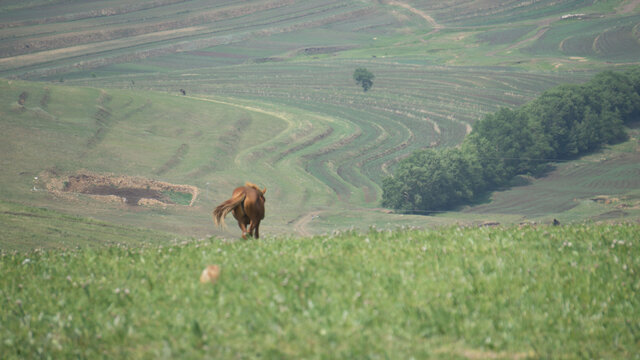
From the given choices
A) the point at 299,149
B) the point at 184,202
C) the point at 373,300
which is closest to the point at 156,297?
the point at 373,300

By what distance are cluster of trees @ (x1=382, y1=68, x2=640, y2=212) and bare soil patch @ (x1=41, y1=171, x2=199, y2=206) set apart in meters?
37.1

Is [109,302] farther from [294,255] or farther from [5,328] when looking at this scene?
[294,255]

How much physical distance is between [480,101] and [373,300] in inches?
7078

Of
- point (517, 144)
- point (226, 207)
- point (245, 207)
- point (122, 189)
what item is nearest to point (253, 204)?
point (245, 207)

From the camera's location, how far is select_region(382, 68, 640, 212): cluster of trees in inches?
4552

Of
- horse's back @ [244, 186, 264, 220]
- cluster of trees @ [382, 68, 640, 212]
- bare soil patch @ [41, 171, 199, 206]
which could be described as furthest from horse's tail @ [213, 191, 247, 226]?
cluster of trees @ [382, 68, 640, 212]

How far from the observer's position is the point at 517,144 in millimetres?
133375

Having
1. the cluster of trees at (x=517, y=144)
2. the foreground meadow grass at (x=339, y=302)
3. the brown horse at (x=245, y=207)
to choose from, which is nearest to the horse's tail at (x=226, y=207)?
the brown horse at (x=245, y=207)

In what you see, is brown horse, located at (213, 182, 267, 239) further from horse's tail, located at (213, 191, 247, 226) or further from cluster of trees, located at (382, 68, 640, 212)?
cluster of trees, located at (382, 68, 640, 212)

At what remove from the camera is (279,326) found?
11.0 metres

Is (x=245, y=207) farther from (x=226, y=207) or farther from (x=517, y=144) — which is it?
(x=517, y=144)

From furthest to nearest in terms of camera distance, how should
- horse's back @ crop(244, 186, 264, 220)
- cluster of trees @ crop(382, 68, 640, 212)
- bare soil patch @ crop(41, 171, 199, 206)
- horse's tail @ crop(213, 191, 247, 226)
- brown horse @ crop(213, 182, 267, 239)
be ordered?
cluster of trees @ crop(382, 68, 640, 212) < bare soil patch @ crop(41, 171, 199, 206) < horse's back @ crop(244, 186, 264, 220) < brown horse @ crop(213, 182, 267, 239) < horse's tail @ crop(213, 191, 247, 226)

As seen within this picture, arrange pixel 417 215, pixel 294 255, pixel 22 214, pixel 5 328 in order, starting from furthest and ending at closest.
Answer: pixel 417 215, pixel 22 214, pixel 294 255, pixel 5 328

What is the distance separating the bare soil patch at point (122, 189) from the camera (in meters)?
89.9
